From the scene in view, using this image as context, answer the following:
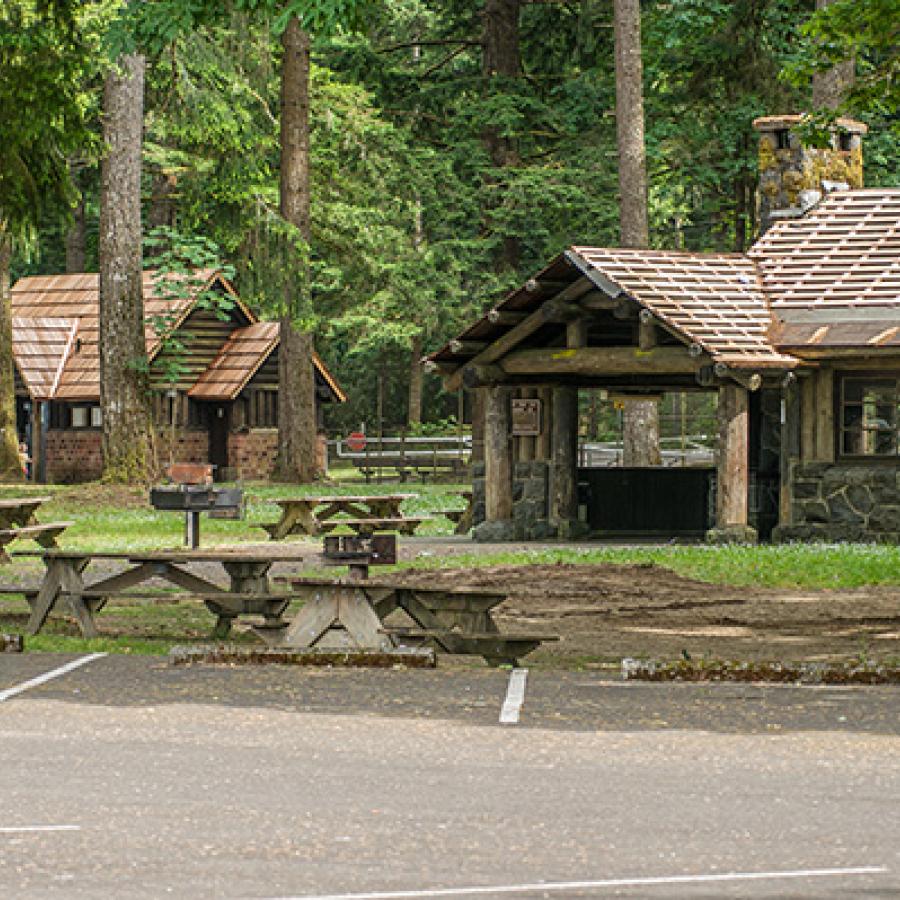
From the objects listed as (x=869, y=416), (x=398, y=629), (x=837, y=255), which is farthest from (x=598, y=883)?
(x=837, y=255)

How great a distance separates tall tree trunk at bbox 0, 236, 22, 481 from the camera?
54547 mm

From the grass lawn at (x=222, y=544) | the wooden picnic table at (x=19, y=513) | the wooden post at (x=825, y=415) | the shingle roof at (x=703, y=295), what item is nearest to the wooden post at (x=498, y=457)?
the grass lawn at (x=222, y=544)

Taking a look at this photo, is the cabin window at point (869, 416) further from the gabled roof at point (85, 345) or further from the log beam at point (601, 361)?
the gabled roof at point (85, 345)

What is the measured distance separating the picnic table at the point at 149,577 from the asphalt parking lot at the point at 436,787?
2.46 meters

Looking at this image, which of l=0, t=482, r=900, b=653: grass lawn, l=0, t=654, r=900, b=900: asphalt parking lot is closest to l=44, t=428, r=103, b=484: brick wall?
l=0, t=482, r=900, b=653: grass lawn

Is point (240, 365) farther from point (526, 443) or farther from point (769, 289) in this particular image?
point (769, 289)

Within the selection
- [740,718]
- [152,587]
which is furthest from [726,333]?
[740,718]

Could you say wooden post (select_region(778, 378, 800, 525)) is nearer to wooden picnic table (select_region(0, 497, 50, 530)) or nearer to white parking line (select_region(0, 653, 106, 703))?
wooden picnic table (select_region(0, 497, 50, 530))

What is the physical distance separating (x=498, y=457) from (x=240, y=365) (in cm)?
2602

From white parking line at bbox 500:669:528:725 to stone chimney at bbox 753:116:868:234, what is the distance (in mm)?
20661

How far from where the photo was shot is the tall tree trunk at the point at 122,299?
4084 cm

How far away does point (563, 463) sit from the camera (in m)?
33.1

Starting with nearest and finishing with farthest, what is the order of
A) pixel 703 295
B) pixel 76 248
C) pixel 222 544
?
pixel 222 544 < pixel 703 295 < pixel 76 248

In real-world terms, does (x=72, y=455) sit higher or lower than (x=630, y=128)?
lower
